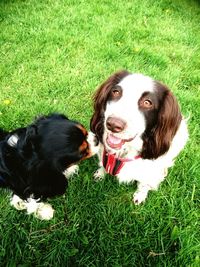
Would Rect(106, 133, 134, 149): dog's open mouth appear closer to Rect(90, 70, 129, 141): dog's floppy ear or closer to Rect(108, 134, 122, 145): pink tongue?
Rect(108, 134, 122, 145): pink tongue

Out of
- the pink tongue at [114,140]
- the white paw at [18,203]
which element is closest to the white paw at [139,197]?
the pink tongue at [114,140]

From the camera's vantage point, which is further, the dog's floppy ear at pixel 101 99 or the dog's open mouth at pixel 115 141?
the dog's floppy ear at pixel 101 99

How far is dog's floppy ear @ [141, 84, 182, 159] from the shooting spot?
2.34 meters

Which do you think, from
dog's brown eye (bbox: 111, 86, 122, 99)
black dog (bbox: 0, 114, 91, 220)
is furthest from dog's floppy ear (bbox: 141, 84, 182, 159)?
black dog (bbox: 0, 114, 91, 220)

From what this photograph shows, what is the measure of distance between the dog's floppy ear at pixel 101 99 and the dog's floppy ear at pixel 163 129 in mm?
336

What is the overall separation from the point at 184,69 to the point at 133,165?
212 cm

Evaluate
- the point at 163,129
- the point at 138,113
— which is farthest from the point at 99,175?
the point at 138,113

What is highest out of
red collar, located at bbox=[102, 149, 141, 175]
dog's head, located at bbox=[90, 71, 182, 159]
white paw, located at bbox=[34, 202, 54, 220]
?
dog's head, located at bbox=[90, 71, 182, 159]

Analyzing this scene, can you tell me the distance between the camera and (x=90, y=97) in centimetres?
392

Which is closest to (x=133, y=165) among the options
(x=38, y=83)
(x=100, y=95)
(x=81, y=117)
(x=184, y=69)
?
(x=100, y=95)

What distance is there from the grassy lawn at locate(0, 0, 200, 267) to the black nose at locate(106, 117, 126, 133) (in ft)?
3.20

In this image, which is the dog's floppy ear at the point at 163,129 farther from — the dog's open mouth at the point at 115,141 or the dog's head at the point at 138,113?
the dog's open mouth at the point at 115,141

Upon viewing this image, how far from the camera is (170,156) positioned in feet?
9.22

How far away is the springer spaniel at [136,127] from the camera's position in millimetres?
2234
